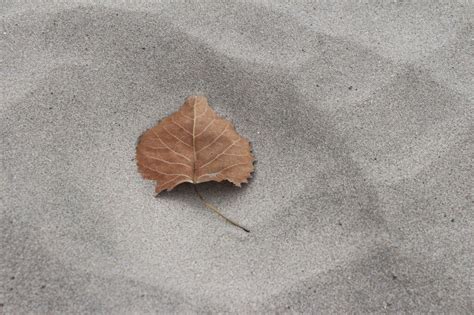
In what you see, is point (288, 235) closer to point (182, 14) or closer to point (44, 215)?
point (44, 215)

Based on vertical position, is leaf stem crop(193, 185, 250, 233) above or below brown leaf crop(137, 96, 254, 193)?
below

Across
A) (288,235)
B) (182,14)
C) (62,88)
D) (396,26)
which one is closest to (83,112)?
(62,88)

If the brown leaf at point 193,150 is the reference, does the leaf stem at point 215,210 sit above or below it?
below

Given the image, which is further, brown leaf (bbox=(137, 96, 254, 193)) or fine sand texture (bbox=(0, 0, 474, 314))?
brown leaf (bbox=(137, 96, 254, 193))
